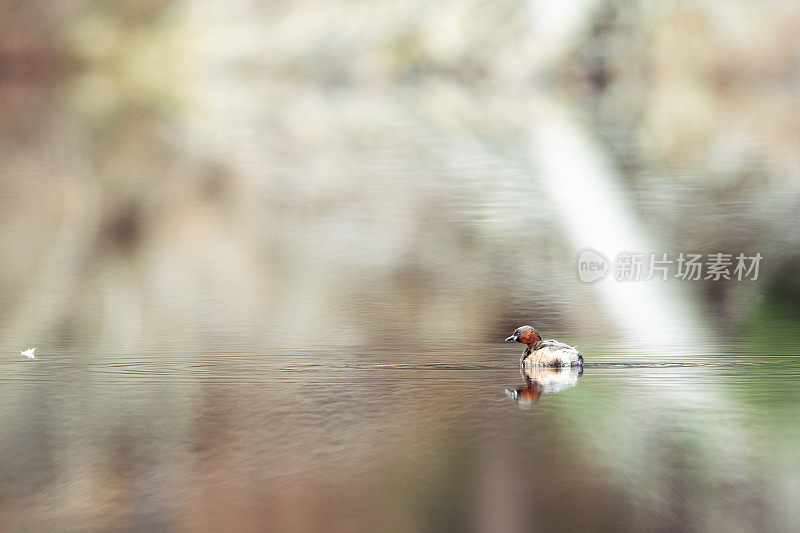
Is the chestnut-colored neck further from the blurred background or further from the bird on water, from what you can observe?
the blurred background

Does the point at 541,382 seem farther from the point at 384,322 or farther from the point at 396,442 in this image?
the point at 384,322

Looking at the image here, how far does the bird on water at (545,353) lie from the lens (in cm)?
739

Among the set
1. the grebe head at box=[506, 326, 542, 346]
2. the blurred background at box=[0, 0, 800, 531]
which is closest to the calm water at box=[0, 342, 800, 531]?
the blurred background at box=[0, 0, 800, 531]

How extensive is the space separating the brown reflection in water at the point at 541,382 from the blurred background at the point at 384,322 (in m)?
0.11

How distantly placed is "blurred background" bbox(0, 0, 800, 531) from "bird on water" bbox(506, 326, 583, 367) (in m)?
0.16

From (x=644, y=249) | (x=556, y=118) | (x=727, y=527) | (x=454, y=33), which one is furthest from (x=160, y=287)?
(x=454, y=33)

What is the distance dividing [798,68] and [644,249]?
40.6 m

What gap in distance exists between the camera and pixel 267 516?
5.10 meters

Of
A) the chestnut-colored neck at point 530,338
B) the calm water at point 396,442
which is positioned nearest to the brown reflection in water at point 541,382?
the calm water at point 396,442

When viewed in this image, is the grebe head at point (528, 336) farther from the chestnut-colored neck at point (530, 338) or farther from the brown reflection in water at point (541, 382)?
the brown reflection in water at point (541, 382)

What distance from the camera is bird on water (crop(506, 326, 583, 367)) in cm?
739

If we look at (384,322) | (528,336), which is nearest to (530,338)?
(528,336)

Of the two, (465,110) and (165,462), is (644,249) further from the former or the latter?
(465,110)

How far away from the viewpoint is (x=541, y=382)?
7.22m
